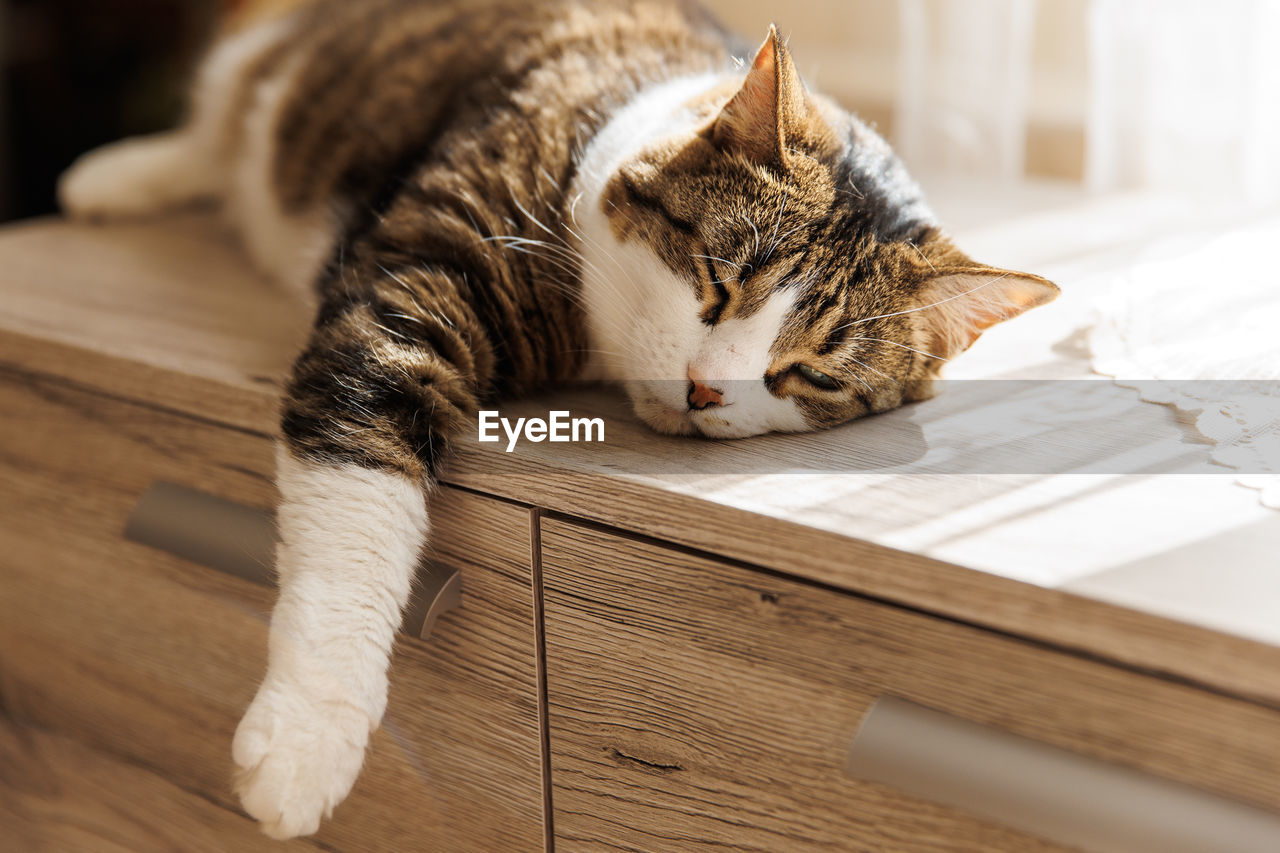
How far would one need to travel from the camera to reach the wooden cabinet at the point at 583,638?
1.74ft

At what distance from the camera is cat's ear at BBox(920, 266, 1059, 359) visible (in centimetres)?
75

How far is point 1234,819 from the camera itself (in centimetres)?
49

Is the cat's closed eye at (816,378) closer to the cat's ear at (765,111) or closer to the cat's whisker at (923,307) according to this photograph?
the cat's whisker at (923,307)

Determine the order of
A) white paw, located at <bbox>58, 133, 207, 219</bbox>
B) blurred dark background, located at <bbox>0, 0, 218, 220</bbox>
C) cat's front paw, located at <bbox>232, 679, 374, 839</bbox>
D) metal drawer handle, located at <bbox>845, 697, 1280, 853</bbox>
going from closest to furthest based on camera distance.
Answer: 1. metal drawer handle, located at <bbox>845, 697, 1280, 853</bbox>
2. cat's front paw, located at <bbox>232, 679, 374, 839</bbox>
3. white paw, located at <bbox>58, 133, 207, 219</bbox>
4. blurred dark background, located at <bbox>0, 0, 218, 220</bbox>

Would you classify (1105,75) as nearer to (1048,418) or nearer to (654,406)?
(1048,418)

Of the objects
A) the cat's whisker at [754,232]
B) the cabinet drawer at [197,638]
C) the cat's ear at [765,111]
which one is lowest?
the cabinet drawer at [197,638]

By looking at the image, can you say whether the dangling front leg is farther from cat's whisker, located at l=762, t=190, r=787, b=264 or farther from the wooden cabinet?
cat's whisker, located at l=762, t=190, r=787, b=264

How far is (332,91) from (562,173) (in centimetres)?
47

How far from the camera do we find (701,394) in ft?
2.41

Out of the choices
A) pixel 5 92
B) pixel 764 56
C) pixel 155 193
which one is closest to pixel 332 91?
pixel 155 193

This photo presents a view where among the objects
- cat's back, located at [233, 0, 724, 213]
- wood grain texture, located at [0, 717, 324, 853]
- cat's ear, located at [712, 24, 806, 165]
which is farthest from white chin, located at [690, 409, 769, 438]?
wood grain texture, located at [0, 717, 324, 853]

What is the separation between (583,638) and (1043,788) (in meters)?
0.30

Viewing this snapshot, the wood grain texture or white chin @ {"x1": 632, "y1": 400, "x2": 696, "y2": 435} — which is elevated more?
white chin @ {"x1": 632, "y1": 400, "x2": 696, "y2": 435}

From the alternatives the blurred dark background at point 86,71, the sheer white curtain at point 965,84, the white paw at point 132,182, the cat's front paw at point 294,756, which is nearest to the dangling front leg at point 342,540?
the cat's front paw at point 294,756
